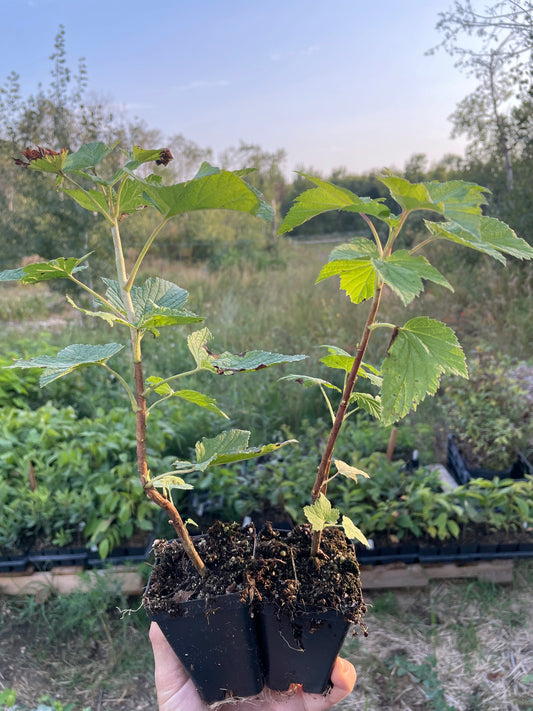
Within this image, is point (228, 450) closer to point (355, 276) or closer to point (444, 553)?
point (355, 276)

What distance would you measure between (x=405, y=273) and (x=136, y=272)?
38 centimetres

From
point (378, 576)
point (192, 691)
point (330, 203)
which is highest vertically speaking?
point (330, 203)

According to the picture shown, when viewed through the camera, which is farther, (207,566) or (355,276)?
(207,566)

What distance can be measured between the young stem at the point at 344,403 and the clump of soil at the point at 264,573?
0.16 feet

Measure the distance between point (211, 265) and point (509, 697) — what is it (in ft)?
30.6

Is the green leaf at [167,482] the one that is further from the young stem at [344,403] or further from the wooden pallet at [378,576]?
the wooden pallet at [378,576]

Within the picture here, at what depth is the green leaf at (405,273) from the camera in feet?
1.82

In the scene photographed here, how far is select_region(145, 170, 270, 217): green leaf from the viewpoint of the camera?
0.59m

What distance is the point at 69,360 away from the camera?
27.6 inches

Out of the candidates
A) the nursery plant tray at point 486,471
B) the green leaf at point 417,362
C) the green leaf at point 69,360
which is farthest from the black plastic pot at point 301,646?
the nursery plant tray at point 486,471

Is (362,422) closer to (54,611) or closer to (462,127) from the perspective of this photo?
(54,611)

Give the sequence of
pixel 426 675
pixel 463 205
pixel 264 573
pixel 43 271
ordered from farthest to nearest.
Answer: pixel 426 675 < pixel 264 573 < pixel 43 271 < pixel 463 205

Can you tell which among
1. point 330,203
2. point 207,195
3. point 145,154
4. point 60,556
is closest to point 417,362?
point 330,203

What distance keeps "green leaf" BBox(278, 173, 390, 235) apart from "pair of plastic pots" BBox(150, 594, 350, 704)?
0.67 m
